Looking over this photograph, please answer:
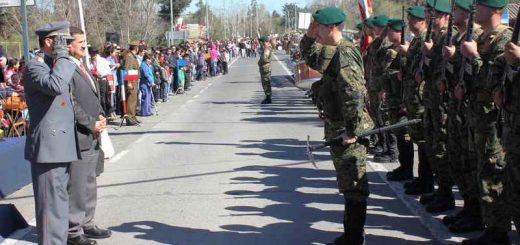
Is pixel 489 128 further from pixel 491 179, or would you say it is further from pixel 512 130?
pixel 512 130

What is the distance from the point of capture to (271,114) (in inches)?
643

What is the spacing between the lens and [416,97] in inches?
272

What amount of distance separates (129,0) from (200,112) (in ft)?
69.9

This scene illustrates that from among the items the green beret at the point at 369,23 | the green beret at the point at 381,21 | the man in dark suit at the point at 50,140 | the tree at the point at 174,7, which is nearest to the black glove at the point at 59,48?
the man in dark suit at the point at 50,140

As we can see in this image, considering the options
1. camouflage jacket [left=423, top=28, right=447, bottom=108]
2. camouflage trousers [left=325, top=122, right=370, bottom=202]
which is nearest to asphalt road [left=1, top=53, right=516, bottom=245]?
camouflage trousers [left=325, top=122, right=370, bottom=202]

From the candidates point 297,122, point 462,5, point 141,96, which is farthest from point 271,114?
point 462,5

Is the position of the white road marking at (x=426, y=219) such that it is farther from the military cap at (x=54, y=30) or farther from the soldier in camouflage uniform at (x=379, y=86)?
the military cap at (x=54, y=30)

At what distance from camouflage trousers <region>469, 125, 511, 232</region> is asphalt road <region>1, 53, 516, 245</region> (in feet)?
2.31

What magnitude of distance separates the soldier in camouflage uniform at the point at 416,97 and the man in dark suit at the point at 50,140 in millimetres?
3756

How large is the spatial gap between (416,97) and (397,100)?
2.92ft

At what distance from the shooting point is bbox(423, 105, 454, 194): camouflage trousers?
6.10m

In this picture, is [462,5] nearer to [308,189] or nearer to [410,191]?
[410,191]

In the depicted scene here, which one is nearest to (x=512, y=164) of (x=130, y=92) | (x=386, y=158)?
(x=386, y=158)

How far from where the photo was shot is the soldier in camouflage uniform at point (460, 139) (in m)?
5.52
